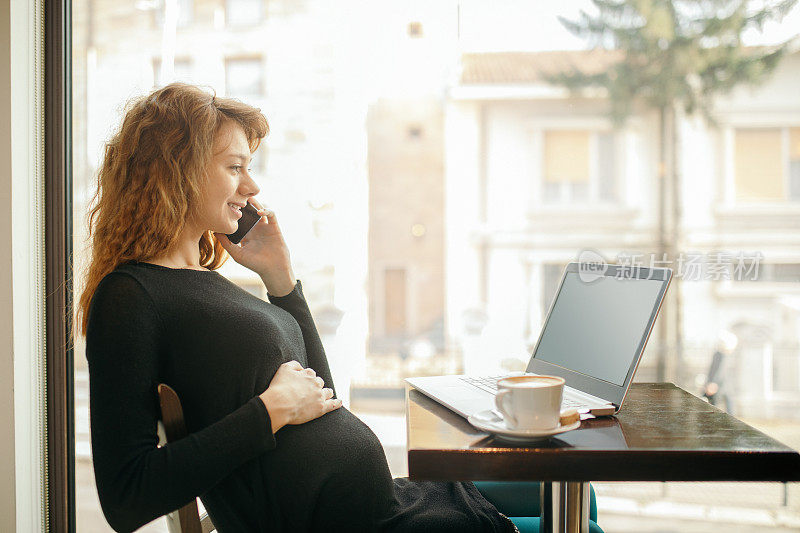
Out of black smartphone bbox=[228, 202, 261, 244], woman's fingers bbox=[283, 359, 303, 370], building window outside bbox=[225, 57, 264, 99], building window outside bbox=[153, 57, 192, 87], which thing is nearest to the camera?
woman's fingers bbox=[283, 359, 303, 370]

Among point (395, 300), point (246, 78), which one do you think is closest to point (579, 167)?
point (395, 300)

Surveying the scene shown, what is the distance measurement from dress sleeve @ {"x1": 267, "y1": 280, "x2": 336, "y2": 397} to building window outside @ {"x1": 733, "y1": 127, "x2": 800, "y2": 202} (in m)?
2.23

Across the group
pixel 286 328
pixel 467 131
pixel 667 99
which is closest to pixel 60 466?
pixel 286 328

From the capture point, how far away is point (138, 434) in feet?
2.97

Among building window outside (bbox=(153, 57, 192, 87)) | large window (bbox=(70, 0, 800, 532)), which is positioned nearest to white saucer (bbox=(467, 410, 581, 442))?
large window (bbox=(70, 0, 800, 532))

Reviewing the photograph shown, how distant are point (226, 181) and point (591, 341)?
0.67 metres

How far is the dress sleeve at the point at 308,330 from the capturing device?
49.5 inches

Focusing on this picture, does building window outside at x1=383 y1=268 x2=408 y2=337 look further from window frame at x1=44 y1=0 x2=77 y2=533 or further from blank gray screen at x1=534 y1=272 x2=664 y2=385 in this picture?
blank gray screen at x1=534 y1=272 x2=664 y2=385

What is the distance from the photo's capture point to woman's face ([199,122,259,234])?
3.71ft

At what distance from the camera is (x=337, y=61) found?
2.46 m

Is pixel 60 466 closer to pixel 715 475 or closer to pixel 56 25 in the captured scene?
pixel 56 25

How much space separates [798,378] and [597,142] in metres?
1.28

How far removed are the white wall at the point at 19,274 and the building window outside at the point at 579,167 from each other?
1.96m

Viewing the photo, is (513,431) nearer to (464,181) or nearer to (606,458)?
(606,458)
